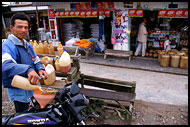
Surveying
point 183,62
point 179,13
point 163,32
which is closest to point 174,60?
Result: point 183,62

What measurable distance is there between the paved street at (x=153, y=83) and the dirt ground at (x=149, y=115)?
1.40 feet

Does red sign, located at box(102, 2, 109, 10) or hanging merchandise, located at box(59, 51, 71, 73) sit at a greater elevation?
red sign, located at box(102, 2, 109, 10)

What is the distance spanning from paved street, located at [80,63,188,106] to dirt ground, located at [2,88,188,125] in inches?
16.7

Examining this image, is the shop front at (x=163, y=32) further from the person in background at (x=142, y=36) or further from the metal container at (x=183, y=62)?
the metal container at (x=183, y=62)

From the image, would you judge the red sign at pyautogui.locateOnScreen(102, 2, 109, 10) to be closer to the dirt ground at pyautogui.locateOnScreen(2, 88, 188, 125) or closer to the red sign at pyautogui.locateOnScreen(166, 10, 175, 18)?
the red sign at pyautogui.locateOnScreen(166, 10, 175, 18)

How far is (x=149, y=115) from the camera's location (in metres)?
3.78

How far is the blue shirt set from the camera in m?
1.80

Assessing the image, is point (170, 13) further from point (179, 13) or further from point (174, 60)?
point (174, 60)

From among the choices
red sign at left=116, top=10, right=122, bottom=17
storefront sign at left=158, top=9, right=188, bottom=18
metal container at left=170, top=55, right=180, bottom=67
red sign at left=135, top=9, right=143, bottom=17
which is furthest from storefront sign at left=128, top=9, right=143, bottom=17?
metal container at left=170, top=55, right=180, bottom=67

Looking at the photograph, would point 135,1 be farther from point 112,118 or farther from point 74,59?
point 112,118

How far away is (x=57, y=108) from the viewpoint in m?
1.76

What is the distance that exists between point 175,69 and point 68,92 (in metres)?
6.35

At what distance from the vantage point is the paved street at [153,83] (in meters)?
4.70

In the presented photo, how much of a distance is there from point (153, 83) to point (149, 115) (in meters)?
2.16
